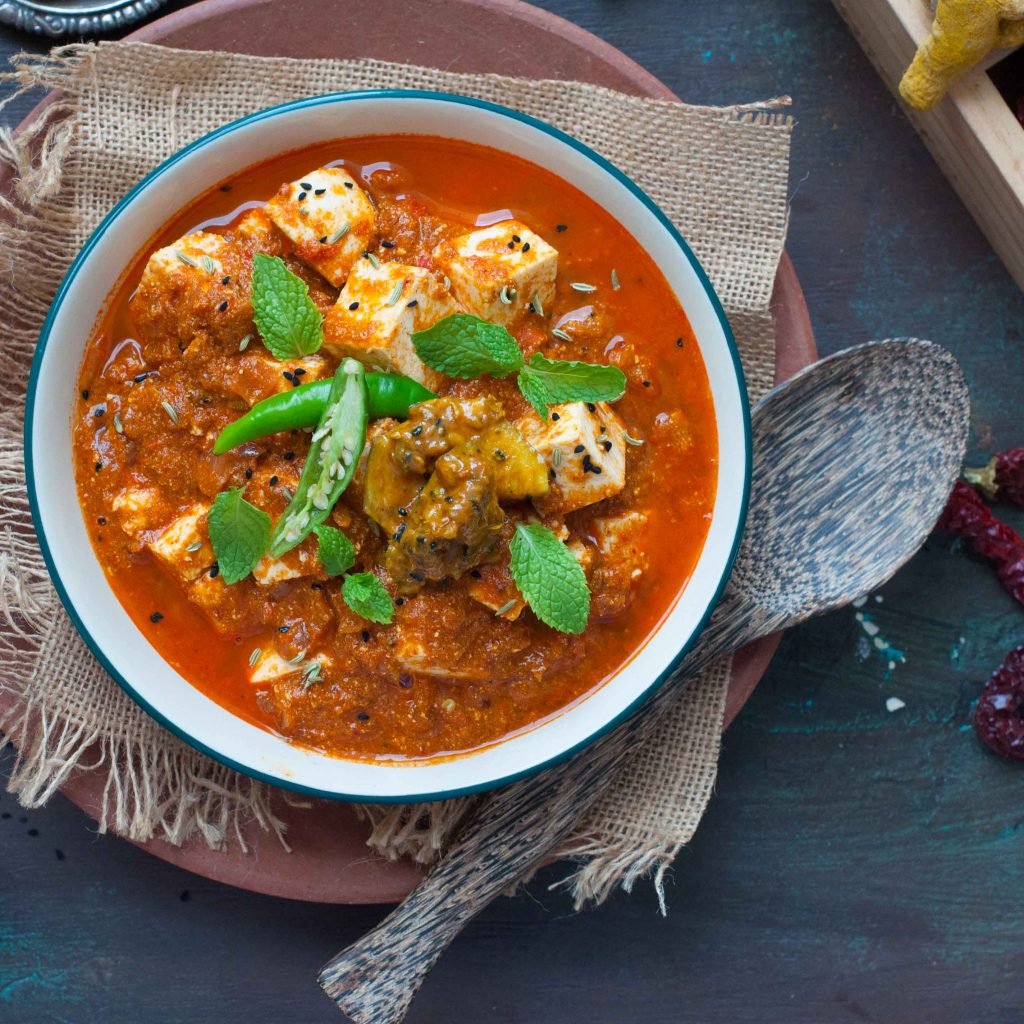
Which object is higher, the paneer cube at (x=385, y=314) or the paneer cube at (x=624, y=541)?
the paneer cube at (x=385, y=314)

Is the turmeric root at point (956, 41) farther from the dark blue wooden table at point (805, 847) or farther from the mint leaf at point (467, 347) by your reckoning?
the mint leaf at point (467, 347)

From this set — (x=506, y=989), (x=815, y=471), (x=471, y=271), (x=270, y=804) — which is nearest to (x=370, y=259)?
(x=471, y=271)

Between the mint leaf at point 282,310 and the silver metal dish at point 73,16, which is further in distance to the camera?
the silver metal dish at point 73,16

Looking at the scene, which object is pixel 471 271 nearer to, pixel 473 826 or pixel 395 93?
pixel 395 93

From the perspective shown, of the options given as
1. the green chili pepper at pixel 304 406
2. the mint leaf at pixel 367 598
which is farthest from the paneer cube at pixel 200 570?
the mint leaf at pixel 367 598

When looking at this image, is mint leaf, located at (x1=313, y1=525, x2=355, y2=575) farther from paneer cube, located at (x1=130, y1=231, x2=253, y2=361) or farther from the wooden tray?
the wooden tray

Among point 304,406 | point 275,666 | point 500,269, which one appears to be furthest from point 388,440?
point 275,666

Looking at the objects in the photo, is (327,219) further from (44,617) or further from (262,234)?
(44,617)
